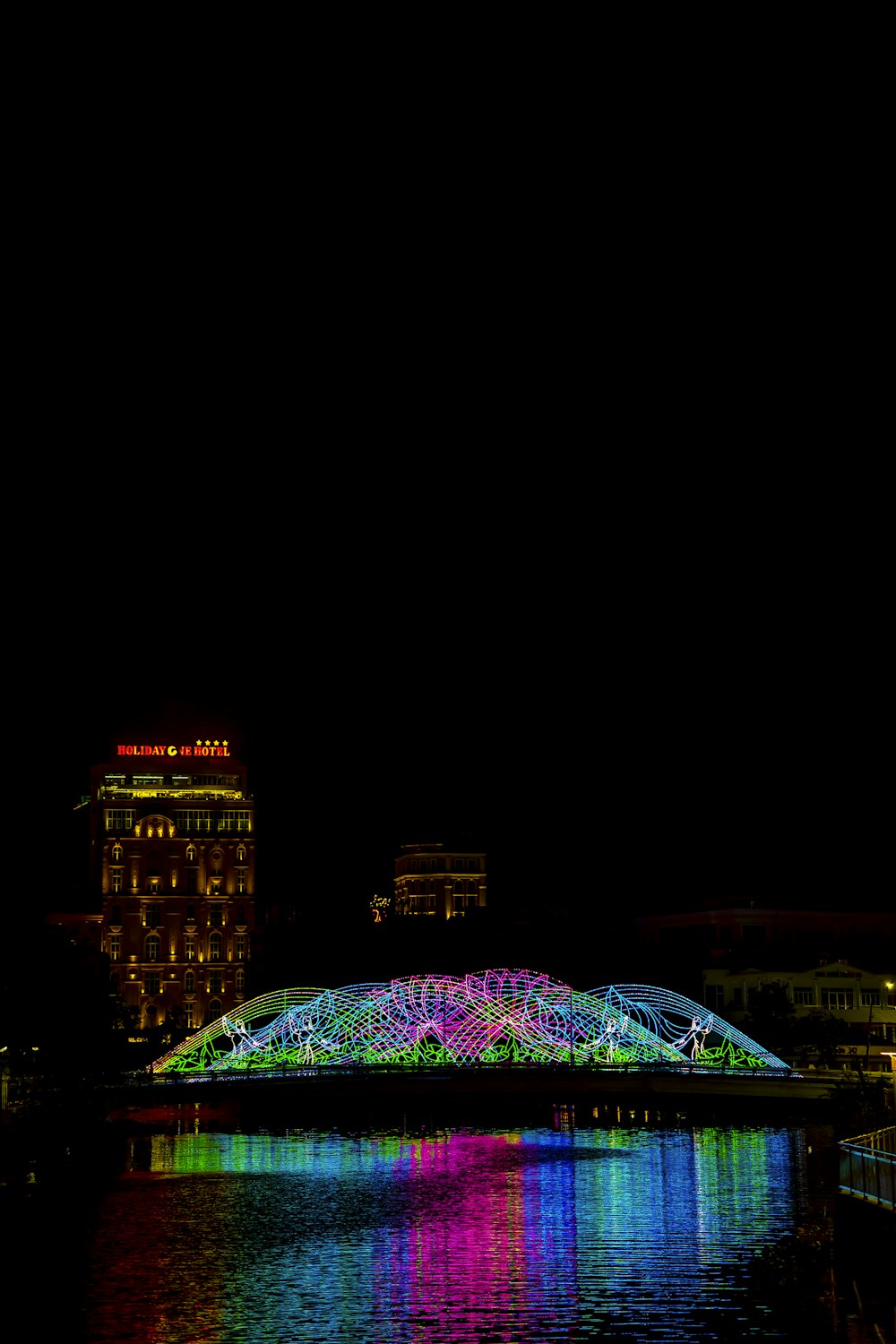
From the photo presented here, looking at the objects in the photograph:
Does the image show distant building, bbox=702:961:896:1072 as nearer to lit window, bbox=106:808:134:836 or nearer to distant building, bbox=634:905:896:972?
distant building, bbox=634:905:896:972

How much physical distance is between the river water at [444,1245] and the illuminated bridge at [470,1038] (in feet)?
91.3

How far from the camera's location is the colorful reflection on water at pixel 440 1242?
38.1m

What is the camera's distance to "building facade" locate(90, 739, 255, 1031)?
521 ft

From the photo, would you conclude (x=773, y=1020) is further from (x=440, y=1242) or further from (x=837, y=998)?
(x=440, y=1242)

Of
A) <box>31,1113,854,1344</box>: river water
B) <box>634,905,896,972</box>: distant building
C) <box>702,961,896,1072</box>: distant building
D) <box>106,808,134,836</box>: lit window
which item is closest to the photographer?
<box>31,1113,854,1344</box>: river water

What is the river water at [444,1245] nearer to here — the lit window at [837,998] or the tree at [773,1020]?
the tree at [773,1020]

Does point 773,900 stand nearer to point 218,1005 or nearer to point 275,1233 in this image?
point 218,1005

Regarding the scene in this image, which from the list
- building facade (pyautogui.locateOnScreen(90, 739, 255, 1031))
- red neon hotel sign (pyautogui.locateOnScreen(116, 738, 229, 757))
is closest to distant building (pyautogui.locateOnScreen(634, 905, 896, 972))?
building facade (pyautogui.locateOnScreen(90, 739, 255, 1031))

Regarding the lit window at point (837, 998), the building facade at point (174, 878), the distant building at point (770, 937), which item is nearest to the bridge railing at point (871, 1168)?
the lit window at point (837, 998)

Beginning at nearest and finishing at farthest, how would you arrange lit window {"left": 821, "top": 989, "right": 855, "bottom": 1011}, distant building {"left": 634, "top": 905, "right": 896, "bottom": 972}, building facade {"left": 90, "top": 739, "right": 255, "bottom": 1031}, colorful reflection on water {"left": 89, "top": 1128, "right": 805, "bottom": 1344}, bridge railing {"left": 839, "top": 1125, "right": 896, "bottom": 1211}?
bridge railing {"left": 839, "top": 1125, "right": 896, "bottom": 1211}
colorful reflection on water {"left": 89, "top": 1128, "right": 805, "bottom": 1344}
lit window {"left": 821, "top": 989, "right": 855, "bottom": 1011}
distant building {"left": 634, "top": 905, "right": 896, "bottom": 972}
building facade {"left": 90, "top": 739, "right": 255, "bottom": 1031}

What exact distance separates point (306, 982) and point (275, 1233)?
101 metres

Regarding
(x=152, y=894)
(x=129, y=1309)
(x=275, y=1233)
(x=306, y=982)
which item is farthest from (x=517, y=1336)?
(x=152, y=894)

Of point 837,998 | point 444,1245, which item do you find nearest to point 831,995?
point 837,998

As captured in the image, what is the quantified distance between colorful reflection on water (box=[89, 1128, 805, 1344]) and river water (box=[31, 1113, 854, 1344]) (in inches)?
3.8
